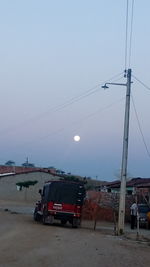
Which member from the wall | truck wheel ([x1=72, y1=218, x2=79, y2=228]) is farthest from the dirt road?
the wall

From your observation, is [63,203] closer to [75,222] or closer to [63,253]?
[75,222]

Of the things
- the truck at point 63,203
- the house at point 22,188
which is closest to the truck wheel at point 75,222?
the truck at point 63,203

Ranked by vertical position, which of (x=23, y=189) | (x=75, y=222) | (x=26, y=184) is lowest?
(x=75, y=222)

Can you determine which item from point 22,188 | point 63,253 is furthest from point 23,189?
point 63,253

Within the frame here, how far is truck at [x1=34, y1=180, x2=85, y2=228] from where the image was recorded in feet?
113

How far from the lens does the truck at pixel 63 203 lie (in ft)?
113

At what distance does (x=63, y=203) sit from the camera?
3488 centimetres

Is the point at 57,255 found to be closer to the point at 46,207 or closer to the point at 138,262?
the point at 138,262

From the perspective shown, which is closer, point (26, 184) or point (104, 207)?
point (104, 207)

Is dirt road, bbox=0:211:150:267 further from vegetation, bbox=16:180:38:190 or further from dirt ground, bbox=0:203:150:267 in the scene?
vegetation, bbox=16:180:38:190

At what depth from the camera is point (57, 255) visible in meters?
17.3

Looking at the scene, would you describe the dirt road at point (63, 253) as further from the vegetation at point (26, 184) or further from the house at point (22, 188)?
the house at point (22, 188)

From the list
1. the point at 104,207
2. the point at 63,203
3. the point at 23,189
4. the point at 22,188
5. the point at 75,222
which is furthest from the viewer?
the point at 23,189

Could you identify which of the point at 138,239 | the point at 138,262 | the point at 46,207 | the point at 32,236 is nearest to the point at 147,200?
the point at 46,207
